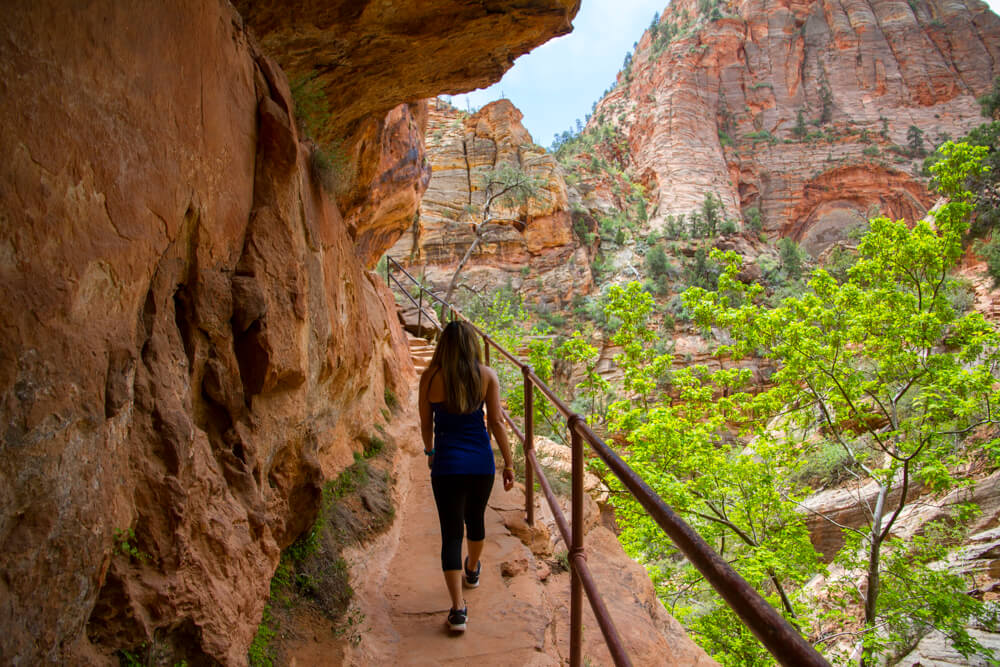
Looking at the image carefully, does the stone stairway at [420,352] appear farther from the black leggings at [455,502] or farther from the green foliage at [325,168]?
the black leggings at [455,502]

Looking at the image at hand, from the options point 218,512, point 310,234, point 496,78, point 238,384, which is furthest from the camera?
point 496,78

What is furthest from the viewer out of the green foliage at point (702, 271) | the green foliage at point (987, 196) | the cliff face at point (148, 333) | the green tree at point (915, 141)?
the green tree at point (915, 141)

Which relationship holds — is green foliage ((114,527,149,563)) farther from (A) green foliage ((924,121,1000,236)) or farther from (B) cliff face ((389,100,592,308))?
(A) green foliage ((924,121,1000,236))

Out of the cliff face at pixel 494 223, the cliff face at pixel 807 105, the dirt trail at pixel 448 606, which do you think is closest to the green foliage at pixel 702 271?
the cliff face at pixel 494 223

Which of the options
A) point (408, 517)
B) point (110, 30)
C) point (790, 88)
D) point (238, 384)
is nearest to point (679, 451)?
point (408, 517)

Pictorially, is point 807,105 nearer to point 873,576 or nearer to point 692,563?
point 873,576

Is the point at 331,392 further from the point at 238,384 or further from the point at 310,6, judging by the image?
the point at 310,6

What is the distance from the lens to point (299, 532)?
3051mm

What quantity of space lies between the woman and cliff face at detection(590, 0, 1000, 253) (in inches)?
1569

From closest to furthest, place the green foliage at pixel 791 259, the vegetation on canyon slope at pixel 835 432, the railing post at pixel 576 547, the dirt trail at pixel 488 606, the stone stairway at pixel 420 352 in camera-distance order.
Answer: the railing post at pixel 576 547 < the dirt trail at pixel 488 606 < the vegetation on canyon slope at pixel 835 432 < the stone stairway at pixel 420 352 < the green foliage at pixel 791 259

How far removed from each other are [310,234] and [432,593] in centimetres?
242

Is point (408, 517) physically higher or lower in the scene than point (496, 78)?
lower

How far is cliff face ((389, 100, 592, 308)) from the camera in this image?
91.2ft

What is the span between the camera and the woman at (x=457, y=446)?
2.72m
